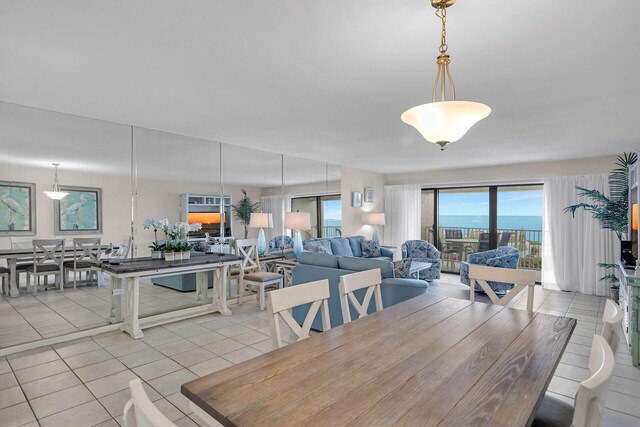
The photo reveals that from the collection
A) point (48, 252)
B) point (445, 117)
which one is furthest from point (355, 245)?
point (445, 117)

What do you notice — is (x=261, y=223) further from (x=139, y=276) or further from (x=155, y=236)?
(x=139, y=276)

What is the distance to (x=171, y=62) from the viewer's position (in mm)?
2344

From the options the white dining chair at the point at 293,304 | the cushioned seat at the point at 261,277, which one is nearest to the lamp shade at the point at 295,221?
the cushioned seat at the point at 261,277

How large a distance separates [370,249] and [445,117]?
5405mm

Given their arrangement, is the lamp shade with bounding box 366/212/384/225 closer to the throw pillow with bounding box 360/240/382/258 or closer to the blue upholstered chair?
the throw pillow with bounding box 360/240/382/258

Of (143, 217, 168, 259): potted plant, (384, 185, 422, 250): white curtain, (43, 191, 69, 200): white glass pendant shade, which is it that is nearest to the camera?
(43, 191, 69, 200): white glass pendant shade

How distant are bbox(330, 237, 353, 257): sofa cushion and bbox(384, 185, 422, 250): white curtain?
1.92 metres

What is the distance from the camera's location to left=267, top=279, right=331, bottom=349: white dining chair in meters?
1.75

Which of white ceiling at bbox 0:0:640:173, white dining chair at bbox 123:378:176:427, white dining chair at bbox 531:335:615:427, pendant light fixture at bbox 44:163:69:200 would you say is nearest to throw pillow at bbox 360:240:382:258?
white ceiling at bbox 0:0:640:173

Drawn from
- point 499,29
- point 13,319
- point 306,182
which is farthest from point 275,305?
point 306,182

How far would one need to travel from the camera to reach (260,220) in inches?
219

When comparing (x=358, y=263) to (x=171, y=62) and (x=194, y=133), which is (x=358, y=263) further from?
(x=194, y=133)

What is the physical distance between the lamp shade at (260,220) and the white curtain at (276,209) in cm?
10

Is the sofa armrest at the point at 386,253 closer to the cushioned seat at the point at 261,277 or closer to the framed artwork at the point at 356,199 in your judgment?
the framed artwork at the point at 356,199
